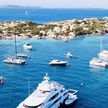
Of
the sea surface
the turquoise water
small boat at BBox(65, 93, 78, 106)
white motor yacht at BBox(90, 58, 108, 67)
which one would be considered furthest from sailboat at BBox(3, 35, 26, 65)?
small boat at BBox(65, 93, 78, 106)

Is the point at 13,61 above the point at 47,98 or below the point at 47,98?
above

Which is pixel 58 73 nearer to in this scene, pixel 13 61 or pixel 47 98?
pixel 13 61

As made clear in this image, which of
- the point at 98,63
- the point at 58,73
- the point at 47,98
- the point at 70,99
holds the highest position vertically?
the point at 98,63

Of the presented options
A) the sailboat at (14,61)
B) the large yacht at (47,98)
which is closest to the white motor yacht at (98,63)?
the sailboat at (14,61)

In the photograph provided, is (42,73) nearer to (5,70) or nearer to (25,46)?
(5,70)

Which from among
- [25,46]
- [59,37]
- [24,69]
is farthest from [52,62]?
[59,37]

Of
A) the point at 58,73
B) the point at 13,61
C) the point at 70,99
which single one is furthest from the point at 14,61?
the point at 70,99

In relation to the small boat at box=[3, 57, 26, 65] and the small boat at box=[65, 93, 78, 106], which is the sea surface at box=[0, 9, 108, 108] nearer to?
the small boat at box=[65, 93, 78, 106]

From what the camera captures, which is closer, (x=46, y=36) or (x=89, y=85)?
(x=89, y=85)
